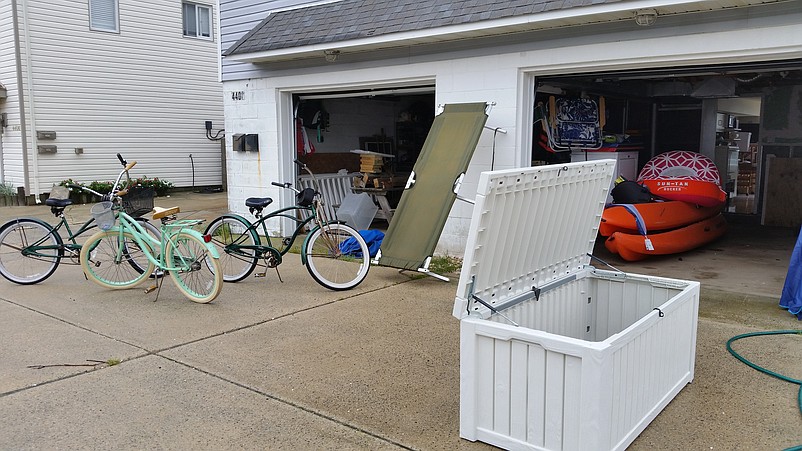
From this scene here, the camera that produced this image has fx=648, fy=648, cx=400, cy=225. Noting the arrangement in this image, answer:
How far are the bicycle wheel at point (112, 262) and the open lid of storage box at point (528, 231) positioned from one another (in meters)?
3.63

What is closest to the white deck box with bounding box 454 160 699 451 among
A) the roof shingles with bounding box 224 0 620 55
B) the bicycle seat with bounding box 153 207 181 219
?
the roof shingles with bounding box 224 0 620 55

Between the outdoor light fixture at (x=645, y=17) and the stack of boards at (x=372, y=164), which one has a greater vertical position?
the outdoor light fixture at (x=645, y=17)

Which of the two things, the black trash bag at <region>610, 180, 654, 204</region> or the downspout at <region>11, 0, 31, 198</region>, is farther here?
the downspout at <region>11, 0, 31, 198</region>

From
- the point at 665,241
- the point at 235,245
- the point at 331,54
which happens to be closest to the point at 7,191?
the point at 331,54

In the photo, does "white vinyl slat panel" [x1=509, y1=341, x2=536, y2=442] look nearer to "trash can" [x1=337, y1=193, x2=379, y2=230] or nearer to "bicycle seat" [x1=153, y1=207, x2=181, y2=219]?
"bicycle seat" [x1=153, y1=207, x2=181, y2=219]

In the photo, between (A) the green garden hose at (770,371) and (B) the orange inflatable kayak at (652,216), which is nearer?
(A) the green garden hose at (770,371)

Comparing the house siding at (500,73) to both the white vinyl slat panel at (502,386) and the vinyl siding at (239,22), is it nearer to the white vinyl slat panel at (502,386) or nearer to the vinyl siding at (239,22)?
the vinyl siding at (239,22)

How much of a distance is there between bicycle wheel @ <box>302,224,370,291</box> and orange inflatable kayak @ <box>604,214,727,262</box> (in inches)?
111

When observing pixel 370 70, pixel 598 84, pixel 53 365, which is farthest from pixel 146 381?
pixel 598 84

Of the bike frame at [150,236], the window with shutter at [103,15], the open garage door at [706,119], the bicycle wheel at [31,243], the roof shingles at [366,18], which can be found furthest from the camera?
the window with shutter at [103,15]

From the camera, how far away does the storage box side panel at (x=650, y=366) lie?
2893 mm

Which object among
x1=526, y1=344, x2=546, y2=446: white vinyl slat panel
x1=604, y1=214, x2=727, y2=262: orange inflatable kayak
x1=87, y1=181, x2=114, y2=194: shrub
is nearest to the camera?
x1=526, y1=344, x2=546, y2=446: white vinyl slat panel

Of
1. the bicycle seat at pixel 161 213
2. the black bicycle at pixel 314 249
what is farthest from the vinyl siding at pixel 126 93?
the bicycle seat at pixel 161 213

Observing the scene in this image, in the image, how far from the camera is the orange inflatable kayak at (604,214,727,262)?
6.97m
